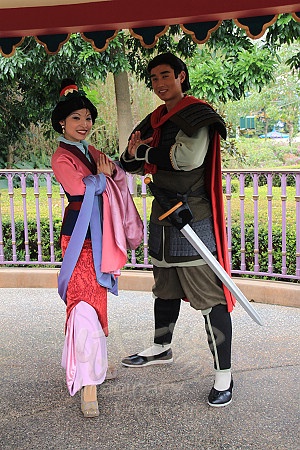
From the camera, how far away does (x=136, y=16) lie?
9.88 ft

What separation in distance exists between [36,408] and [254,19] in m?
2.03

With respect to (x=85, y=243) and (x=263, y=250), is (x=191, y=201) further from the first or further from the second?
(x=263, y=250)

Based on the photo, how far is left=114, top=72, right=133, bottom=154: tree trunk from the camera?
26.5 feet

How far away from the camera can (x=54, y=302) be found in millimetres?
4504

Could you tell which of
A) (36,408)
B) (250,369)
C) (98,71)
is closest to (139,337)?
(250,369)

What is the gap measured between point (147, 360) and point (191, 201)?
94 cm

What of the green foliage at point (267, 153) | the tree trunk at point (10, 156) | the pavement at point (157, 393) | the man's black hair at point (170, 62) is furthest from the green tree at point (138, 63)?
the man's black hair at point (170, 62)

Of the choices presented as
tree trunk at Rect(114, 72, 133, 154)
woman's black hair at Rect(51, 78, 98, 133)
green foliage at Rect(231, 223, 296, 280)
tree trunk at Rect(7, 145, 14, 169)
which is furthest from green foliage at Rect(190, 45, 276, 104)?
woman's black hair at Rect(51, 78, 98, 133)

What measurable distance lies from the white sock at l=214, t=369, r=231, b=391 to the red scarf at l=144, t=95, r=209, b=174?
951 millimetres

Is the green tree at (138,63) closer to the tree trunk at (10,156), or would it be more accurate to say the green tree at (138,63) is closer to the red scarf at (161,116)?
the tree trunk at (10,156)

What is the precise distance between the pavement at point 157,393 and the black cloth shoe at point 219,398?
26 millimetres

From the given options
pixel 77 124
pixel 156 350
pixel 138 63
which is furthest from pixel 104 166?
pixel 138 63

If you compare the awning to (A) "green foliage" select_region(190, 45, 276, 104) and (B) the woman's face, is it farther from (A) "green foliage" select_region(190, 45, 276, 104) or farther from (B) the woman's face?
(A) "green foliage" select_region(190, 45, 276, 104)

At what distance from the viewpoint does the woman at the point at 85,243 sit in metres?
2.67
